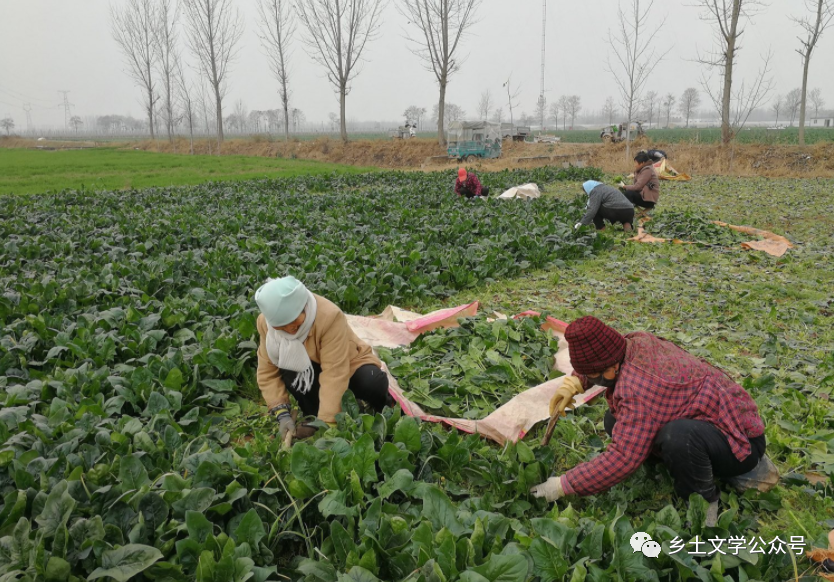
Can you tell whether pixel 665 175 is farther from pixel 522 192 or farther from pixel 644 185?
pixel 644 185

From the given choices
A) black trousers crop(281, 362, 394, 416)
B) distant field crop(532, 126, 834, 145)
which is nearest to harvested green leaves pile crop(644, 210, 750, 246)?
black trousers crop(281, 362, 394, 416)

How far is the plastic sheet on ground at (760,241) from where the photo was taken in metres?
7.94

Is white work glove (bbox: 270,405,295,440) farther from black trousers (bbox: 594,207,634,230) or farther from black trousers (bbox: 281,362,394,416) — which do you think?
black trousers (bbox: 594,207,634,230)

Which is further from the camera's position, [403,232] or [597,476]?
[403,232]

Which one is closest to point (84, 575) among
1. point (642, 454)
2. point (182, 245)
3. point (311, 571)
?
point (311, 571)

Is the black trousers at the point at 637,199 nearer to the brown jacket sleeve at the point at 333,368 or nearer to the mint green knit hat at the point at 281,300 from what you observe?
the brown jacket sleeve at the point at 333,368

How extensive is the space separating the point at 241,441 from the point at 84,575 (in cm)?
143

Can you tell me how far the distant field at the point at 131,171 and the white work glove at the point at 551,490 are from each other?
706 inches

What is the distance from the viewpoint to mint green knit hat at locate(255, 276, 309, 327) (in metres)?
2.97

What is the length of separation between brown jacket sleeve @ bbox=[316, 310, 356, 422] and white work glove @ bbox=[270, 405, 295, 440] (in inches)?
8.6

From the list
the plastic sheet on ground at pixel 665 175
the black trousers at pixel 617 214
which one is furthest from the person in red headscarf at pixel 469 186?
the plastic sheet on ground at pixel 665 175

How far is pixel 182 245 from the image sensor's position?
8.88 metres

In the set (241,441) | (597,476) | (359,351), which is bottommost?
(241,441)

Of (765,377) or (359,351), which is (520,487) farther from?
(765,377)
